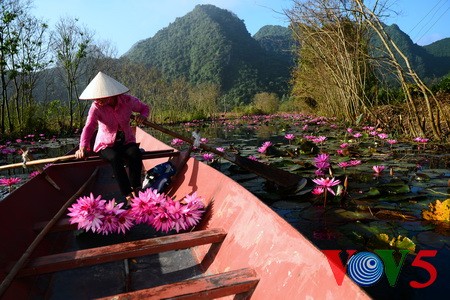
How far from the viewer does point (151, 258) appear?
229 cm

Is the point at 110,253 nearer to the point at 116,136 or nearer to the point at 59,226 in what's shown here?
the point at 59,226

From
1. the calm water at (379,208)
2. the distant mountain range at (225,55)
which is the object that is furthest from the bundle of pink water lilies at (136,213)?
the distant mountain range at (225,55)

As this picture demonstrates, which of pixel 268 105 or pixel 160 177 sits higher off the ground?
pixel 160 177

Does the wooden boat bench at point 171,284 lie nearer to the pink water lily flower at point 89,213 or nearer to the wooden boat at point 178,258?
the wooden boat at point 178,258

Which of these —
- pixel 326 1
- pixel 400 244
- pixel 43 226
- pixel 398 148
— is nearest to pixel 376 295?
pixel 400 244

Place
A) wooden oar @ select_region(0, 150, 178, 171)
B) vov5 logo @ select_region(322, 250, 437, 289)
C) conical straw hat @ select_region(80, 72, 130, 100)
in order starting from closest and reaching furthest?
vov5 logo @ select_region(322, 250, 437, 289), conical straw hat @ select_region(80, 72, 130, 100), wooden oar @ select_region(0, 150, 178, 171)

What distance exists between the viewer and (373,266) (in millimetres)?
1483

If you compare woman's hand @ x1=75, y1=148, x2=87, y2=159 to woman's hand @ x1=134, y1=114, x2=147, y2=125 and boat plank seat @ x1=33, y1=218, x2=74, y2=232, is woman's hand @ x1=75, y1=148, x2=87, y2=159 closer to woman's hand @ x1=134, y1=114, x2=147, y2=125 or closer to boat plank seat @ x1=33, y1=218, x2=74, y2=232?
woman's hand @ x1=134, y1=114, x2=147, y2=125

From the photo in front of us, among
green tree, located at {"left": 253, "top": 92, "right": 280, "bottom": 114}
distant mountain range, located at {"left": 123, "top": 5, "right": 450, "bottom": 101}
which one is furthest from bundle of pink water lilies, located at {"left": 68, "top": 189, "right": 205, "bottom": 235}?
distant mountain range, located at {"left": 123, "top": 5, "right": 450, "bottom": 101}

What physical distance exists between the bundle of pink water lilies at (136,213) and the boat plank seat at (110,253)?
0.29 m

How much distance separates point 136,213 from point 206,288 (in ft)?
3.75

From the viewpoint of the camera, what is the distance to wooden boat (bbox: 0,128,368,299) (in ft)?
4.43

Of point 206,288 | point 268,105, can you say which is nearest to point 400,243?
point 206,288

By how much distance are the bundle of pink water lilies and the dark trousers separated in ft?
2.58
